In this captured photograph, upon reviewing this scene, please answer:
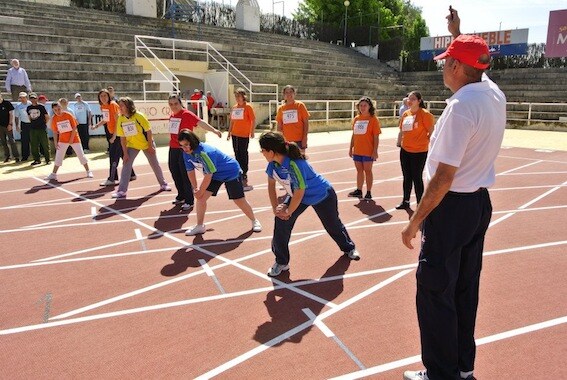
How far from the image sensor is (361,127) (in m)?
8.09

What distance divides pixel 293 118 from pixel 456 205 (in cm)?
672

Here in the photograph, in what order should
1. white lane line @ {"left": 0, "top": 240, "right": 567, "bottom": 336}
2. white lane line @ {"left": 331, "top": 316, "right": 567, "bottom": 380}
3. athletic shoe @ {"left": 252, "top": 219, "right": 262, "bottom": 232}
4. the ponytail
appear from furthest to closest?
athletic shoe @ {"left": 252, "top": 219, "right": 262, "bottom": 232}, the ponytail, white lane line @ {"left": 0, "top": 240, "right": 567, "bottom": 336}, white lane line @ {"left": 331, "top": 316, "right": 567, "bottom": 380}

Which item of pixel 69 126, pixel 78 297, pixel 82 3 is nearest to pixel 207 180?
pixel 78 297

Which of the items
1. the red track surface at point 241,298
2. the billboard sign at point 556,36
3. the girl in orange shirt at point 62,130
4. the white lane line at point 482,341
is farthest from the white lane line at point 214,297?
the billboard sign at point 556,36

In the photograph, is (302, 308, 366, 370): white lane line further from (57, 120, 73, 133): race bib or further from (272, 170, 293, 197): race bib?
(57, 120, 73, 133): race bib

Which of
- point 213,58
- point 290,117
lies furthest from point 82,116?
point 213,58

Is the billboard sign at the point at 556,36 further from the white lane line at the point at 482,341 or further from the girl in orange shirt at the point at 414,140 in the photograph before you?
the white lane line at the point at 482,341

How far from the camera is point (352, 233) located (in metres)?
6.39

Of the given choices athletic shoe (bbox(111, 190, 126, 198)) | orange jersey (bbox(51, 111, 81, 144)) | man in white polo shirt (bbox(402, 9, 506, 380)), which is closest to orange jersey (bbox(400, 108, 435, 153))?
man in white polo shirt (bbox(402, 9, 506, 380))

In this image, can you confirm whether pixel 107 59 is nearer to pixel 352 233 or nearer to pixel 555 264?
pixel 352 233

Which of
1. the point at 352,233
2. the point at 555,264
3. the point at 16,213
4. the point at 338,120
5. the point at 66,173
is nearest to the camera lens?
the point at 555,264

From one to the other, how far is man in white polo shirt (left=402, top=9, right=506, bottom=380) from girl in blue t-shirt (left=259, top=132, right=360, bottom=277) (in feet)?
6.42

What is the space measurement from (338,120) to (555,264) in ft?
59.7

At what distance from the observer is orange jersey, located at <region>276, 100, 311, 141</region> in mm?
9054
